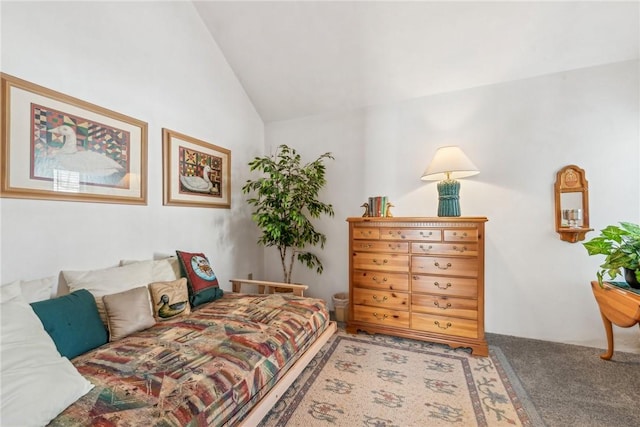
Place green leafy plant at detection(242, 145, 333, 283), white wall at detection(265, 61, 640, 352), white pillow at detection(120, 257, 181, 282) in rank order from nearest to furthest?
white pillow at detection(120, 257, 181, 282), white wall at detection(265, 61, 640, 352), green leafy plant at detection(242, 145, 333, 283)

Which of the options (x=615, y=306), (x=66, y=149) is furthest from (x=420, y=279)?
(x=66, y=149)

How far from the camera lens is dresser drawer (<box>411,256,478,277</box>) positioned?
222cm

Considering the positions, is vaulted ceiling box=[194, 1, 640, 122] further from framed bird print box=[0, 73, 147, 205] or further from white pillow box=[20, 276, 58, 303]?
white pillow box=[20, 276, 58, 303]

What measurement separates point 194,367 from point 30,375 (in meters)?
0.55

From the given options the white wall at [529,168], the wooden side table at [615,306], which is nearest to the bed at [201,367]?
the white wall at [529,168]

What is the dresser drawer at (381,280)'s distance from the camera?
2422 millimetres

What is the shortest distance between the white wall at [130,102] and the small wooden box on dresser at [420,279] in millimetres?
→ 1530

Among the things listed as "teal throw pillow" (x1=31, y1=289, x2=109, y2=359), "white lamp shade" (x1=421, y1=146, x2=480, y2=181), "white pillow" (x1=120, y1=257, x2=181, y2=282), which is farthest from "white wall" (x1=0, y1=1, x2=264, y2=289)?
"white lamp shade" (x1=421, y1=146, x2=480, y2=181)

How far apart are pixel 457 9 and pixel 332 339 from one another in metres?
3.06

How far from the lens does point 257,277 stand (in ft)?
11.3

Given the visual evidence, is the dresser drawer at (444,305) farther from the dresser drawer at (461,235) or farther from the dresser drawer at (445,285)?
the dresser drawer at (461,235)

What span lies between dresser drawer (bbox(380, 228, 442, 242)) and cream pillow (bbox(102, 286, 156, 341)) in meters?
1.92

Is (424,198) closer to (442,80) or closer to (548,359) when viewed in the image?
(442,80)

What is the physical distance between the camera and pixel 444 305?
2291 mm
